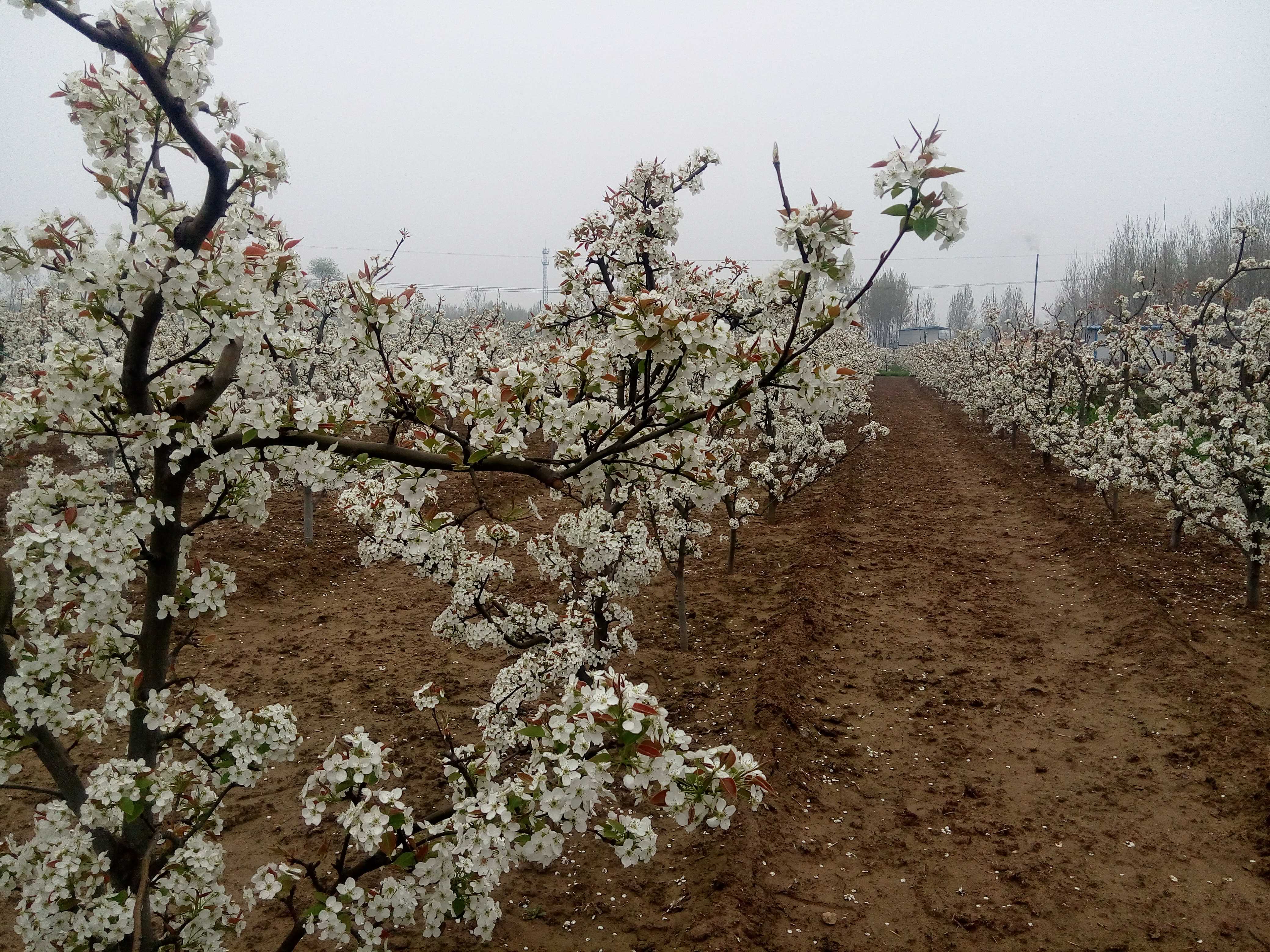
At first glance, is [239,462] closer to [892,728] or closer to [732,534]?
[892,728]

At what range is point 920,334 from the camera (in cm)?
9812

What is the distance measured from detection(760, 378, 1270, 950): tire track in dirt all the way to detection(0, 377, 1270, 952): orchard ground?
0.06 ft

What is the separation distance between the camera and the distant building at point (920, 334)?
9038 cm

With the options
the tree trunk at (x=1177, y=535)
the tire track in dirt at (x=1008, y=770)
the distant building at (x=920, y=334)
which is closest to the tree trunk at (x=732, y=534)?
the tire track in dirt at (x=1008, y=770)

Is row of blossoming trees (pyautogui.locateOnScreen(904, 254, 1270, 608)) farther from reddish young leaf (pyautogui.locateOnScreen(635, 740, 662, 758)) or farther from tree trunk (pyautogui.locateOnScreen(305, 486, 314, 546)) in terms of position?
tree trunk (pyautogui.locateOnScreen(305, 486, 314, 546))

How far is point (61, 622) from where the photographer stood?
2410 mm

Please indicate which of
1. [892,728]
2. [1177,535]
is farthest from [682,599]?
[1177,535]

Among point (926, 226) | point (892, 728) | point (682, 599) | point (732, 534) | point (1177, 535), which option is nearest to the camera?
point (926, 226)

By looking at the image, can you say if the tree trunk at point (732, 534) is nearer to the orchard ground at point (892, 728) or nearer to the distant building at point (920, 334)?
the orchard ground at point (892, 728)

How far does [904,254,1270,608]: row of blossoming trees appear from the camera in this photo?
724 cm

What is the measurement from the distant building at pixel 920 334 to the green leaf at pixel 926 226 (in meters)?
90.9

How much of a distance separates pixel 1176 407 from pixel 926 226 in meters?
9.05

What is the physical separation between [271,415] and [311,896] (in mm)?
2809

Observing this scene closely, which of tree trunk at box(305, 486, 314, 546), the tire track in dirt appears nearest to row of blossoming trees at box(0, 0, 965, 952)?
the tire track in dirt
